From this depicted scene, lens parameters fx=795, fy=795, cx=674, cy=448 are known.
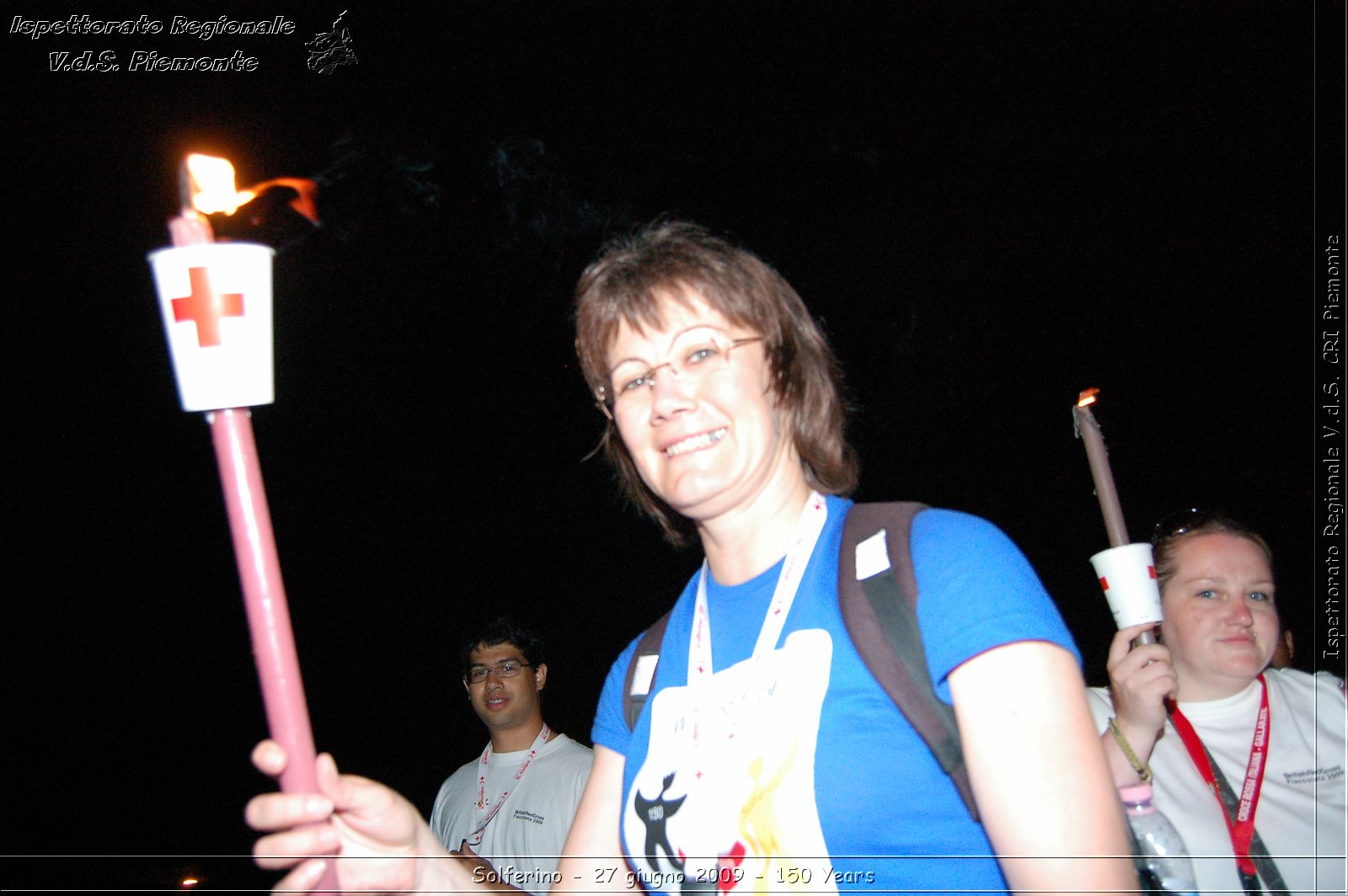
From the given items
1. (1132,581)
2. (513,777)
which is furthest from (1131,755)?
(513,777)

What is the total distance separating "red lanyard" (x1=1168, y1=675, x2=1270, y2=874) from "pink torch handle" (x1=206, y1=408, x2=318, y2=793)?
9.77 ft

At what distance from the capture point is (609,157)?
18.4 feet

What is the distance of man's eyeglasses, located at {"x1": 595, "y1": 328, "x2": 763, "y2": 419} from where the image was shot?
1.75 meters

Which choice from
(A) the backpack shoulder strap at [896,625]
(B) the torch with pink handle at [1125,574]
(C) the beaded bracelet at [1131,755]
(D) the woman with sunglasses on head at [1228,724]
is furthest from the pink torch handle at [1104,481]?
(A) the backpack shoulder strap at [896,625]

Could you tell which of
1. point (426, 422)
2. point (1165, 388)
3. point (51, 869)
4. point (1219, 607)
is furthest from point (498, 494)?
point (1219, 607)

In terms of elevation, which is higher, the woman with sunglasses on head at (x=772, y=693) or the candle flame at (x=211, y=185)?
the candle flame at (x=211, y=185)

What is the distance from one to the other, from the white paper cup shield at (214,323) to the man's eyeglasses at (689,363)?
868mm

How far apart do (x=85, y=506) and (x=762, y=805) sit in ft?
28.4

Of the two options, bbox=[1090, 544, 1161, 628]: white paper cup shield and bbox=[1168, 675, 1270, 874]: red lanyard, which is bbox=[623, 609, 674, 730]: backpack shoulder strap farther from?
bbox=[1168, 675, 1270, 874]: red lanyard

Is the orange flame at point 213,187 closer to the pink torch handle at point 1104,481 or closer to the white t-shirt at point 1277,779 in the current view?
the pink torch handle at point 1104,481

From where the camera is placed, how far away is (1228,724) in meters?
3.05

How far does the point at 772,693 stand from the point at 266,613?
860 mm

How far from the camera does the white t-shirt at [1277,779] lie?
264cm

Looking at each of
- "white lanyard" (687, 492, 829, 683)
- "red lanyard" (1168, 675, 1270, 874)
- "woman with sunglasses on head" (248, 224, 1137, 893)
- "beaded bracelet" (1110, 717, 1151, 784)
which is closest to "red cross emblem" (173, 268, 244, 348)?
"woman with sunglasses on head" (248, 224, 1137, 893)
